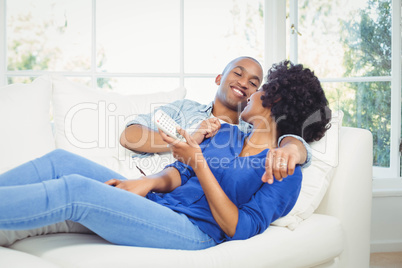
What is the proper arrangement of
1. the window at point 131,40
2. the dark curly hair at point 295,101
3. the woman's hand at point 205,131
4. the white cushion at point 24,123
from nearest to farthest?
the dark curly hair at point 295,101 < the woman's hand at point 205,131 < the white cushion at point 24,123 < the window at point 131,40

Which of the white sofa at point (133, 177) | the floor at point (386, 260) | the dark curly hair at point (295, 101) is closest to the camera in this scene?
the white sofa at point (133, 177)

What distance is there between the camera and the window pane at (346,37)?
2.85 metres

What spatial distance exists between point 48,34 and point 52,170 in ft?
5.20

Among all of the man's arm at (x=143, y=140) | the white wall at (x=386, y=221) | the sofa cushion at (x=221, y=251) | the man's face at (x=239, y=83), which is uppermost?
the man's face at (x=239, y=83)

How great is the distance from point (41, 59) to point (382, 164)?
2.26 metres

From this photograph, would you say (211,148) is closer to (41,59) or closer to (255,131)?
(255,131)

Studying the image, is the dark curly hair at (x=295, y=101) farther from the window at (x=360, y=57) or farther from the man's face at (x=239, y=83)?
the window at (x=360, y=57)

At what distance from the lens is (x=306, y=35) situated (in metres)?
2.95

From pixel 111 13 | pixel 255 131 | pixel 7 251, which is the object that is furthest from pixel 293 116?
pixel 111 13

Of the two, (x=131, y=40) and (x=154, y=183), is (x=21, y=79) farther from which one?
(x=154, y=183)

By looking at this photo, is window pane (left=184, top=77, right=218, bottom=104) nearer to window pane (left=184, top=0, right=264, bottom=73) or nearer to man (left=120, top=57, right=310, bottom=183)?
window pane (left=184, top=0, right=264, bottom=73)

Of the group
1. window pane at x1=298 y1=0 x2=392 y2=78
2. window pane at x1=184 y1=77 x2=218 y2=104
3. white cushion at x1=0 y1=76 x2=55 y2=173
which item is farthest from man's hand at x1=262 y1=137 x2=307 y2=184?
window pane at x1=298 y1=0 x2=392 y2=78

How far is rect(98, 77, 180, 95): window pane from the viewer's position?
9.23 feet

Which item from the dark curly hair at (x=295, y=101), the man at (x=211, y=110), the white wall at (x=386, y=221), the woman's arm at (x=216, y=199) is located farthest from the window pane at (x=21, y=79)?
the white wall at (x=386, y=221)
